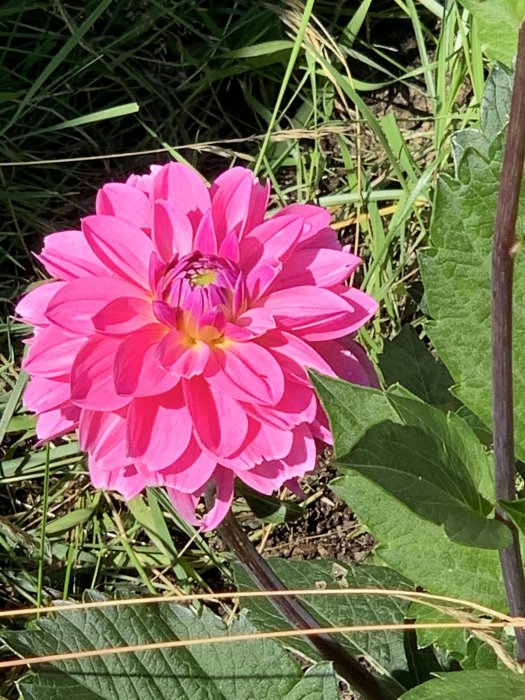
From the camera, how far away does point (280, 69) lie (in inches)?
52.3

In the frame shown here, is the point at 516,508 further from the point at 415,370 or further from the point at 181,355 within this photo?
the point at 415,370

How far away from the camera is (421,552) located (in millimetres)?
569

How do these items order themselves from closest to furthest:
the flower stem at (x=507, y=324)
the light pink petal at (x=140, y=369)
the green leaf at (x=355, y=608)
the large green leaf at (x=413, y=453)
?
the flower stem at (x=507, y=324) < the large green leaf at (x=413, y=453) < the light pink petal at (x=140, y=369) < the green leaf at (x=355, y=608)

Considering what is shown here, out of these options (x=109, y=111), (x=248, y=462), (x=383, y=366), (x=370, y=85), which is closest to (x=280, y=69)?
(x=370, y=85)

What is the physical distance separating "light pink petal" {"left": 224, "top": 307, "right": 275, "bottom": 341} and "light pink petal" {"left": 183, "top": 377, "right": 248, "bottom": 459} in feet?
0.12

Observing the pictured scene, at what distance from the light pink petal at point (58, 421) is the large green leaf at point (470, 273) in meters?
0.24

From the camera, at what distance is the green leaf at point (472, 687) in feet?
1.62

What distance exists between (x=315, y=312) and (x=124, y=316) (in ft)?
0.40

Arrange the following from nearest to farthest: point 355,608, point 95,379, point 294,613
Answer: point 95,379 → point 294,613 → point 355,608

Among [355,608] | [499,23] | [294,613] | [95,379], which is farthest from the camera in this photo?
[355,608]

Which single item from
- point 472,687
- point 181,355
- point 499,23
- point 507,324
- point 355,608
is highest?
point 499,23

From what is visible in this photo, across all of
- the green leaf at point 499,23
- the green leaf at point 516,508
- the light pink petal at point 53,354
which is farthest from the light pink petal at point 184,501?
the green leaf at point 499,23

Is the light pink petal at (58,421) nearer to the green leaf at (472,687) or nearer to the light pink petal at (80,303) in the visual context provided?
the light pink petal at (80,303)

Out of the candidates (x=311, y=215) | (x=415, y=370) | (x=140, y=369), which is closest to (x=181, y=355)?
(x=140, y=369)
